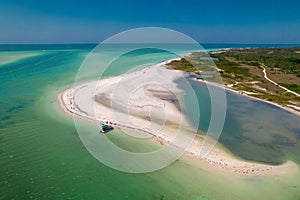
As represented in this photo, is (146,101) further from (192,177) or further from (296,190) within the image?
(296,190)

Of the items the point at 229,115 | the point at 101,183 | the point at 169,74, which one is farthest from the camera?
the point at 169,74

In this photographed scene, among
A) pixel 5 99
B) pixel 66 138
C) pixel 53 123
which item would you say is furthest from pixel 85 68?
pixel 66 138

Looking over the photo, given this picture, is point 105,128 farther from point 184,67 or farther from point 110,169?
point 184,67

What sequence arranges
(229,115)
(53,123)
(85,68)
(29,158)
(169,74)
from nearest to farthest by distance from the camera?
1. (29,158)
2. (53,123)
3. (229,115)
4. (169,74)
5. (85,68)

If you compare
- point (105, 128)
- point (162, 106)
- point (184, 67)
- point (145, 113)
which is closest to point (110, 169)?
point (105, 128)

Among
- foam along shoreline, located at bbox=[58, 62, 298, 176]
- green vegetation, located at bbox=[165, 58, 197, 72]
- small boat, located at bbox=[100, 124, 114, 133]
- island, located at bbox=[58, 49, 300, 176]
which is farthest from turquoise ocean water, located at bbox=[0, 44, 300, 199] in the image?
green vegetation, located at bbox=[165, 58, 197, 72]

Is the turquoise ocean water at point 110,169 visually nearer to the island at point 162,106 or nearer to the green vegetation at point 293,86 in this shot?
the island at point 162,106

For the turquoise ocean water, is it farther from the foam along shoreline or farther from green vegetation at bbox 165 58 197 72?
green vegetation at bbox 165 58 197 72

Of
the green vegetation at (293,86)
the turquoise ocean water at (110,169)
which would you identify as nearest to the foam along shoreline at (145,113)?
the turquoise ocean water at (110,169)
